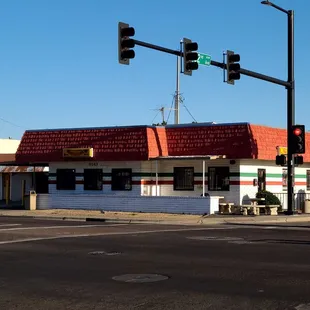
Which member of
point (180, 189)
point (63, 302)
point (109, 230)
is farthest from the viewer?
point (180, 189)

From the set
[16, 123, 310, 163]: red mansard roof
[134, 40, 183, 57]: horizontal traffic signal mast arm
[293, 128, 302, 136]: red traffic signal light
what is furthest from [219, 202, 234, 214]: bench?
[134, 40, 183, 57]: horizontal traffic signal mast arm

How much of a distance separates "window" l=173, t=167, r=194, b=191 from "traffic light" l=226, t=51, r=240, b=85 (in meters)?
11.0

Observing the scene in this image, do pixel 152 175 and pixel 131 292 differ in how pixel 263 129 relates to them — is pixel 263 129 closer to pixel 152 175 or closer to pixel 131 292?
pixel 152 175

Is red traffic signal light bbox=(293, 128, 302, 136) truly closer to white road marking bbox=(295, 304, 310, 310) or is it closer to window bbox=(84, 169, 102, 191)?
window bbox=(84, 169, 102, 191)

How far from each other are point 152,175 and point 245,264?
836 inches

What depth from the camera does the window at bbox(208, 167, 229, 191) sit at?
105 feet

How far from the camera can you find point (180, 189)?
33312 mm

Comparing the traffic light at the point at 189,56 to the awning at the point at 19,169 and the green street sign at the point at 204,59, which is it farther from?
the awning at the point at 19,169

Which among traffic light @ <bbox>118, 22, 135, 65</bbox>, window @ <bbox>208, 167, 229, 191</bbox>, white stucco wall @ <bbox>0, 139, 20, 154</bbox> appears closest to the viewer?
traffic light @ <bbox>118, 22, 135, 65</bbox>

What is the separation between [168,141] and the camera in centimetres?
3356

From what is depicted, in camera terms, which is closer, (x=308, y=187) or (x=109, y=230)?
(x=109, y=230)

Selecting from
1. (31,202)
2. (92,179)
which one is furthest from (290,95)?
(31,202)

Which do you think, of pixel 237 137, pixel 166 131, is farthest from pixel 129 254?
pixel 166 131

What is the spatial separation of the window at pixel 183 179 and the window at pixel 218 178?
1.09 metres
